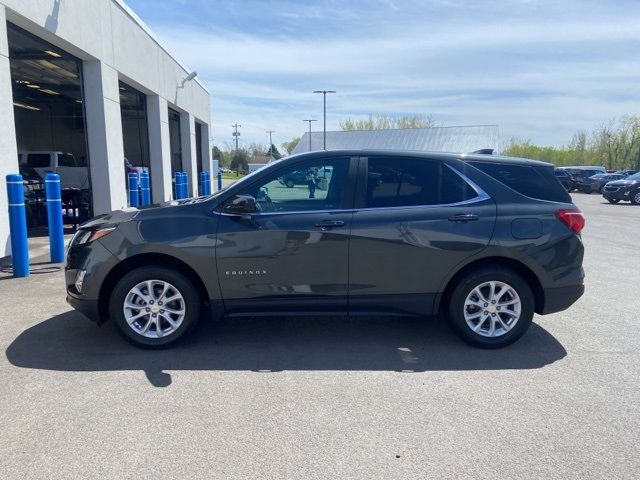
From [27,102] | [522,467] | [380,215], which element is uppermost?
[27,102]

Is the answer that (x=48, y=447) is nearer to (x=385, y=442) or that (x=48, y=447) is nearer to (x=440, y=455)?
(x=385, y=442)

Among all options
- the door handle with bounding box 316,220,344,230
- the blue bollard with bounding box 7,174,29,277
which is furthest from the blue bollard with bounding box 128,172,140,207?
the door handle with bounding box 316,220,344,230

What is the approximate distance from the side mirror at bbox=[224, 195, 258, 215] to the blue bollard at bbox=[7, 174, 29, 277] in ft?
13.4

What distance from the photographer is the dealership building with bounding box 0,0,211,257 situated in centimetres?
841

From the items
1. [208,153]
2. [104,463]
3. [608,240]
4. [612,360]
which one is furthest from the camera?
[208,153]

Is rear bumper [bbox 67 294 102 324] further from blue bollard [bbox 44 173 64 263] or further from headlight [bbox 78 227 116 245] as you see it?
blue bollard [bbox 44 173 64 263]

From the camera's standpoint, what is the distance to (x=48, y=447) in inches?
117

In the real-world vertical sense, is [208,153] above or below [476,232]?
above

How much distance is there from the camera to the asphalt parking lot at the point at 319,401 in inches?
112

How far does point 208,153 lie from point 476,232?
25.7 metres

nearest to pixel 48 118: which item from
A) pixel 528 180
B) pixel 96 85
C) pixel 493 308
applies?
pixel 96 85

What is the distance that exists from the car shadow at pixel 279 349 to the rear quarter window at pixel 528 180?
1.40m

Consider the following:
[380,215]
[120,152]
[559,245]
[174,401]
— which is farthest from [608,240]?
[120,152]

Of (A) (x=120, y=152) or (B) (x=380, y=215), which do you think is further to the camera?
(A) (x=120, y=152)
